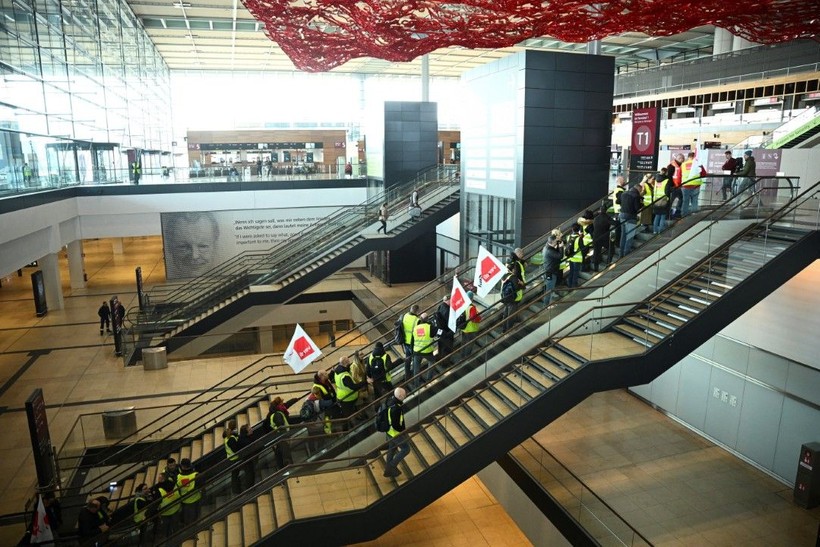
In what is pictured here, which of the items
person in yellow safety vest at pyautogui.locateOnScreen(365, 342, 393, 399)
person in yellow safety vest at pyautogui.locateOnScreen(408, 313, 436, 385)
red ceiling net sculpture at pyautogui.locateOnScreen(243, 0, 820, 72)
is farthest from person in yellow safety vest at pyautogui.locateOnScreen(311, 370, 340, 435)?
red ceiling net sculpture at pyautogui.locateOnScreen(243, 0, 820, 72)

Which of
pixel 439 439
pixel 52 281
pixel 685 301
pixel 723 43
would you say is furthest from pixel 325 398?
pixel 723 43

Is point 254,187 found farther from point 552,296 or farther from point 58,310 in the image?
point 552,296

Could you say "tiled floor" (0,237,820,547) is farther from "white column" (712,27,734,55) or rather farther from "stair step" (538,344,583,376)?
"white column" (712,27,734,55)

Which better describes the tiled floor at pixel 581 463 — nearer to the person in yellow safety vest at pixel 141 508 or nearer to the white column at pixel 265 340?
the white column at pixel 265 340

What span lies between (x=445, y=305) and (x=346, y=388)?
2200 mm

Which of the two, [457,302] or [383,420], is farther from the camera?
[457,302]

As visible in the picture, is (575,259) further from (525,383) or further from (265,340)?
(265,340)

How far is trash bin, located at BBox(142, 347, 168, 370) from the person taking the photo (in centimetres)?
1580

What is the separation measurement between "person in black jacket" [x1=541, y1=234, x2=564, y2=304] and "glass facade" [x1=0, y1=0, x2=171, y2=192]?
13037mm

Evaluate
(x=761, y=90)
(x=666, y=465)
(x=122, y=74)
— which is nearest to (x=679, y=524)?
(x=666, y=465)

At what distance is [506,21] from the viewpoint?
11797 millimetres

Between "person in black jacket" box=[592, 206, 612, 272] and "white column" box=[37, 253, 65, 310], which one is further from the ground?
"person in black jacket" box=[592, 206, 612, 272]

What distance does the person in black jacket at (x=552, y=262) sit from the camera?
10.2m

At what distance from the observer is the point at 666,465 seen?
464 inches
